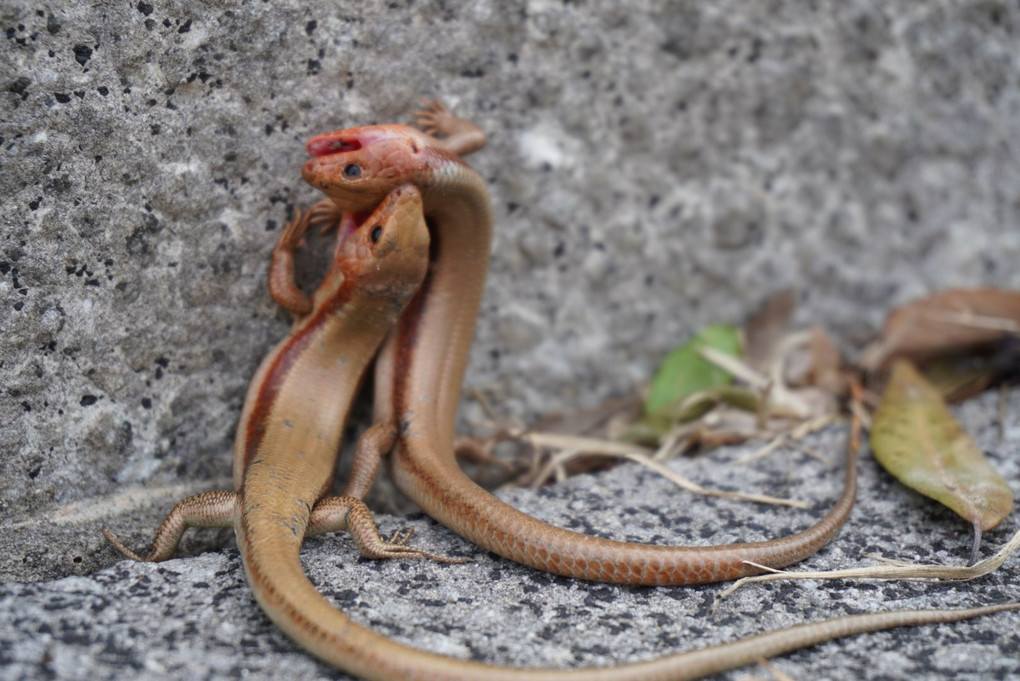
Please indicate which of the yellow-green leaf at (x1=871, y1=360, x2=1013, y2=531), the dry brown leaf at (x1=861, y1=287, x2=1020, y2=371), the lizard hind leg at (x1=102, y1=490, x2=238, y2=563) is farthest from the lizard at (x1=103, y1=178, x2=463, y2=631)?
the dry brown leaf at (x1=861, y1=287, x2=1020, y2=371)

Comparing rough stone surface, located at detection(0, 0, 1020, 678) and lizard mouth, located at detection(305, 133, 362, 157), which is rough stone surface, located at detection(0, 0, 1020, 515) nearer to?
rough stone surface, located at detection(0, 0, 1020, 678)

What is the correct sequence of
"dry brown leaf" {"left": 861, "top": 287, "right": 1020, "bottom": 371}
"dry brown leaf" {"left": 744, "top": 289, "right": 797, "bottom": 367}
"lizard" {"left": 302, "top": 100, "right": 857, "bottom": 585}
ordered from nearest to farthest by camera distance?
"lizard" {"left": 302, "top": 100, "right": 857, "bottom": 585} < "dry brown leaf" {"left": 861, "top": 287, "right": 1020, "bottom": 371} < "dry brown leaf" {"left": 744, "top": 289, "right": 797, "bottom": 367}

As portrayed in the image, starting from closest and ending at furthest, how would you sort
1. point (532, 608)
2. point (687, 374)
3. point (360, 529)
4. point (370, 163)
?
Result: point (532, 608)
point (360, 529)
point (370, 163)
point (687, 374)

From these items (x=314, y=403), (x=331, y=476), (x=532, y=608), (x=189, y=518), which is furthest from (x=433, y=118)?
(x=532, y=608)

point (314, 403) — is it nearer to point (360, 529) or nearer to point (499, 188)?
point (360, 529)

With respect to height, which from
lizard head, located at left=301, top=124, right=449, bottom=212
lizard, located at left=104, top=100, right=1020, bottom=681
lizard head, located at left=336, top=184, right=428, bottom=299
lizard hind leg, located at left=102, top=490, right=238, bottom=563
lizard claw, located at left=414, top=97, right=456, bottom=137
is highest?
lizard claw, located at left=414, top=97, right=456, bottom=137

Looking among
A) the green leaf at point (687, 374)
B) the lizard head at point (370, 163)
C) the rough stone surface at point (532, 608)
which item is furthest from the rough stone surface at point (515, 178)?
the rough stone surface at point (532, 608)

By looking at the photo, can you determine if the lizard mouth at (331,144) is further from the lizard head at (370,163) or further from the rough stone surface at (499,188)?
the rough stone surface at (499,188)
